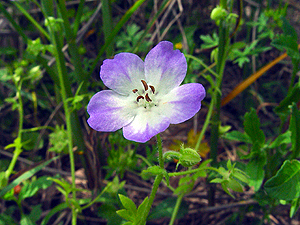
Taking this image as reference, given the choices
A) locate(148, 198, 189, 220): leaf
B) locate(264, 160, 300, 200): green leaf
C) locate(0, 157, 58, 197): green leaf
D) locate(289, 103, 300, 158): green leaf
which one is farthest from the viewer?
locate(148, 198, 189, 220): leaf

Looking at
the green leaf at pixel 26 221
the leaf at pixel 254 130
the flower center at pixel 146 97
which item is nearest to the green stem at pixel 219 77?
the leaf at pixel 254 130

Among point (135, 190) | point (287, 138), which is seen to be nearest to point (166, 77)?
point (287, 138)

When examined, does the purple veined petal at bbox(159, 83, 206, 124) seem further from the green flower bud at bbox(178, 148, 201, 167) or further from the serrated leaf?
the serrated leaf

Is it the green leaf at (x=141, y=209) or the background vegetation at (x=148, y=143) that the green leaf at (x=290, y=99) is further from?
the green leaf at (x=141, y=209)

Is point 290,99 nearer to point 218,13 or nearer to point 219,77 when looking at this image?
point 219,77

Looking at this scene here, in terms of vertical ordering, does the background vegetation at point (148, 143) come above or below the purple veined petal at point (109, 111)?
below

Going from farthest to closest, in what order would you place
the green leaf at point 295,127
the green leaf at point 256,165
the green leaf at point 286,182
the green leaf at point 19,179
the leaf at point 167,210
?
the leaf at point 167,210
the green leaf at point 19,179
the green leaf at point 256,165
the green leaf at point 295,127
the green leaf at point 286,182

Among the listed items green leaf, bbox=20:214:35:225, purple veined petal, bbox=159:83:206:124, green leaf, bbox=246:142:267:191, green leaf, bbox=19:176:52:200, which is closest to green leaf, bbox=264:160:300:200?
green leaf, bbox=246:142:267:191

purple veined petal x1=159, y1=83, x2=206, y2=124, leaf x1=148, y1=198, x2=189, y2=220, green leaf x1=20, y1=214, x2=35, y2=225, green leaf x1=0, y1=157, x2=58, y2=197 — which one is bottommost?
leaf x1=148, y1=198, x2=189, y2=220
